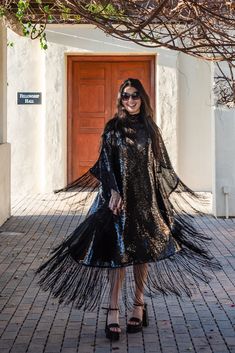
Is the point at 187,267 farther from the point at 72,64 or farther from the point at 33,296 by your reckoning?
the point at 72,64

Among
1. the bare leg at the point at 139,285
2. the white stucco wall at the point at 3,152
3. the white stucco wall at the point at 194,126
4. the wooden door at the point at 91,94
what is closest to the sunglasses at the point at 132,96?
the bare leg at the point at 139,285

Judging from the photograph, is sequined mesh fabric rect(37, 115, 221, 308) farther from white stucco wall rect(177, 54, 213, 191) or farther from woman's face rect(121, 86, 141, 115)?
white stucco wall rect(177, 54, 213, 191)

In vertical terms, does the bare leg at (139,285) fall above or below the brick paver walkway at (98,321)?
above

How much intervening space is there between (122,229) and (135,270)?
1.31 ft

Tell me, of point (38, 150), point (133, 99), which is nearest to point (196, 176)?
point (38, 150)

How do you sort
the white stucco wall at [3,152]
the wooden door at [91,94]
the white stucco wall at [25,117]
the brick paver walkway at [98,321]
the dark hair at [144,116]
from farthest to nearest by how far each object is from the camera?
the wooden door at [91,94]
the white stucco wall at [25,117]
the white stucco wall at [3,152]
the dark hair at [144,116]
the brick paver walkway at [98,321]

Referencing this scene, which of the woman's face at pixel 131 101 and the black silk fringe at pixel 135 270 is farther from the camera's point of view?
the woman's face at pixel 131 101

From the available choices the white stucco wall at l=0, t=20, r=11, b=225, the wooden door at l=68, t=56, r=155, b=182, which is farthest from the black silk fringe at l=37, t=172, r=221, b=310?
the wooden door at l=68, t=56, r=155, b=182

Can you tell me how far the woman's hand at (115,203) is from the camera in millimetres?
5805

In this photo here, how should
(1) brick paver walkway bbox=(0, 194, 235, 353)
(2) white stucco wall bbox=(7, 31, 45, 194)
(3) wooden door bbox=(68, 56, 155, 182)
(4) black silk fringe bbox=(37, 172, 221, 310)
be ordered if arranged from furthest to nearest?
(3) wooden door bbox=(68, 56, 155, 182) < (2) white stucco wall bbox=(7, 31, 45, 194) < (4) black silk fringe bbox=(37, 172, 221, 310) < (1) brick paver walkway bbox=(0, 194, 235, 353)

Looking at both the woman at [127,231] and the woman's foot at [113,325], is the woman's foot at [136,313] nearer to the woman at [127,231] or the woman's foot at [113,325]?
the woman at [127,231]

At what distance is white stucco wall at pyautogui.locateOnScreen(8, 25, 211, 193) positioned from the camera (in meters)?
15.5

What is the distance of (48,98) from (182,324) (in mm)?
9849

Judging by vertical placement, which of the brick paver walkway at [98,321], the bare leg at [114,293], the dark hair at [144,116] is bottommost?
the brick paver walkway at [98,321]
